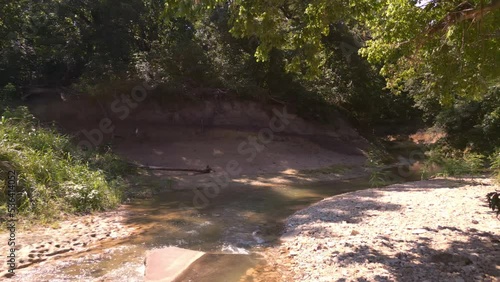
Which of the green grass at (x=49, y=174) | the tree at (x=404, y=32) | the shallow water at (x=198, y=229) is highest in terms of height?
the tree at (x=404, y=32)

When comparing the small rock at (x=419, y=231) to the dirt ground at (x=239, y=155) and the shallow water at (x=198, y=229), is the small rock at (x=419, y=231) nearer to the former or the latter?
the shallow water at (x=198, y=229)

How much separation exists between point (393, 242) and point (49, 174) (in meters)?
9.25

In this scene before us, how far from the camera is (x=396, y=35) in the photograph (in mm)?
8883

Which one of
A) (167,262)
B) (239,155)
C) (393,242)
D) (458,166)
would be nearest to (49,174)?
(167,262)

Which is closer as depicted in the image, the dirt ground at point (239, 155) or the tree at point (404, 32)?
the tree at point (404, 32)

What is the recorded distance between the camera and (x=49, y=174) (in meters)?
11.0

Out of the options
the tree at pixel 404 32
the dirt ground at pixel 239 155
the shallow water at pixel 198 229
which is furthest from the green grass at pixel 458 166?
the tree at pixel 404 32

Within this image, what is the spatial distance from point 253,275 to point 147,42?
19.8 metres

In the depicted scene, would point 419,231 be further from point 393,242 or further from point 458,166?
point 458,166

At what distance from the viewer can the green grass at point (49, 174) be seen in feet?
32.0

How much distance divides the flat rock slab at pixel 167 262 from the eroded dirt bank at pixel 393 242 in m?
1.36

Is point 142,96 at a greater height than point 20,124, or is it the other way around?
point 142,96

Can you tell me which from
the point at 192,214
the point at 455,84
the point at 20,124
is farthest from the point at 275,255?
the point at 20,124

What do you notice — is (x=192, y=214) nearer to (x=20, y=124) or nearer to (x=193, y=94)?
(x=20, y=124)
